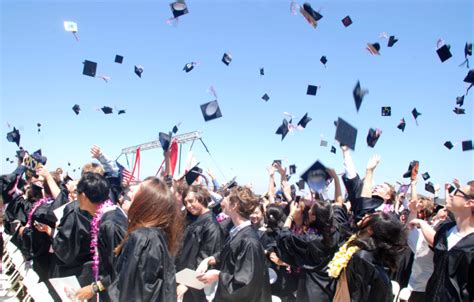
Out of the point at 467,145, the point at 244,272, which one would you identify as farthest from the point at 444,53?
the point at 244,272

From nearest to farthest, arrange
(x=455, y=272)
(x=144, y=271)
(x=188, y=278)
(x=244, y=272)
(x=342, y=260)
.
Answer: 1. (x=144, y=271)
2. (x=342, y=260)
3. (x=455, y=272)
4. (x=244, y=272)
5. (x=188, y=278)

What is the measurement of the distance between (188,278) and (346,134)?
2.16 meters

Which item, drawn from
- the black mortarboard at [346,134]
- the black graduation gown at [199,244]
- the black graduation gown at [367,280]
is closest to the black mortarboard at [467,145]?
the black mortarboard at [346,134]

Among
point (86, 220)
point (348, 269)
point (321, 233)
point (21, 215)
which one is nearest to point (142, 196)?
point (86, 220)

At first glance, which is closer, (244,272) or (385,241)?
(385,241)

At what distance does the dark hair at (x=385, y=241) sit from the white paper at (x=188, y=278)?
5.04 feet

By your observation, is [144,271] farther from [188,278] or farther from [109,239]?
[188,278]

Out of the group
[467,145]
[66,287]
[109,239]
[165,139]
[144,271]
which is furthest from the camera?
[467,145]

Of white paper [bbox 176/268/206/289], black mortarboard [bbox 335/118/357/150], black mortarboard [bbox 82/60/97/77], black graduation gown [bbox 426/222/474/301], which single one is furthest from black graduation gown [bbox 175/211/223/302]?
black mortarboard [bbox 82/60/97/77]

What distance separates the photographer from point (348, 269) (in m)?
3.47

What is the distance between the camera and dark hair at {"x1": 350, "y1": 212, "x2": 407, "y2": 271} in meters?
3.38

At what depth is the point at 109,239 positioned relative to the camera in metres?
3.78

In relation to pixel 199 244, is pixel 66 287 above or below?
above

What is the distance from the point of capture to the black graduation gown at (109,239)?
3752 millimetres
